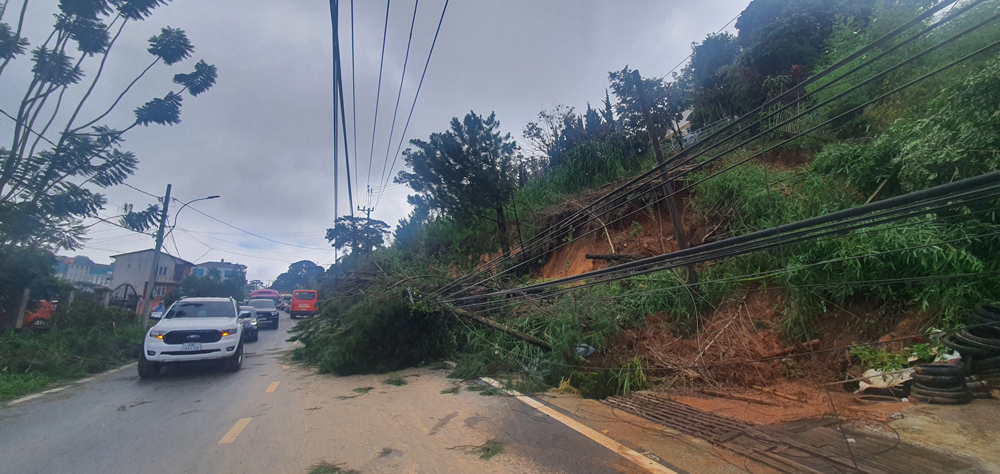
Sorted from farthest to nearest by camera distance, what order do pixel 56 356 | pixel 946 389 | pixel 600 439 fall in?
1. pixel 56 356
2. pixel 946 389
3. pixel 600 439

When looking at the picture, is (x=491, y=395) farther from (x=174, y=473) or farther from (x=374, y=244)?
(x=374, y=244)

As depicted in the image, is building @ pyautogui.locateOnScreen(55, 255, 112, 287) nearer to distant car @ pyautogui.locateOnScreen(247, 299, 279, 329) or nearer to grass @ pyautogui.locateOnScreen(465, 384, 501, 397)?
distant car @ pyautogui.locateOnScreen(247, 299, 279, 329)

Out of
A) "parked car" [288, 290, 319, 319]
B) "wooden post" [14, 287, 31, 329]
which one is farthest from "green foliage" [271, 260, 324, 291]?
"wooden post" [14, 287, 31, 329]

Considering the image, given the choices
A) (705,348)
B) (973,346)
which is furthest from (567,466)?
(973,346)

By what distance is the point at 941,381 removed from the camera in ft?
18.8

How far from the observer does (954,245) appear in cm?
704

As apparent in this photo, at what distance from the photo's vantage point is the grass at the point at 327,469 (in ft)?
14.6

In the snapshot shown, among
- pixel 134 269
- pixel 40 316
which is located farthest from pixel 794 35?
pixel 134 269

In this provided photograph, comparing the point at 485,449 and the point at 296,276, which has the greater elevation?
the point at 296,276

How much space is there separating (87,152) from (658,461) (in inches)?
681

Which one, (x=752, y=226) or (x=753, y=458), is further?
(x=752, y=226)

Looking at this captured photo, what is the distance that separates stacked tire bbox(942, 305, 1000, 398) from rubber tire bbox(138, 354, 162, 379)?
1319 cm

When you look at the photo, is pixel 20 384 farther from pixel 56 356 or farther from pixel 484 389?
pixel 484 389

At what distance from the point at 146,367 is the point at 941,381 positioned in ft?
42.8
